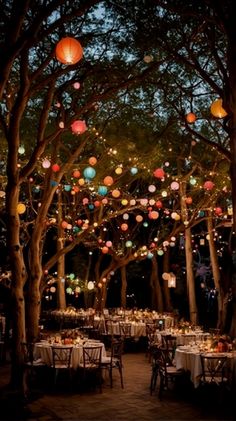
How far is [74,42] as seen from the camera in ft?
21.3

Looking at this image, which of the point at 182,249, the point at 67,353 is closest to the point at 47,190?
the point at 67,353

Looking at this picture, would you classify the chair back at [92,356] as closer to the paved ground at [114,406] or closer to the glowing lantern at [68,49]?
the paved ground at [114,406]

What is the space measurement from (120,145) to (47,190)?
4.41m

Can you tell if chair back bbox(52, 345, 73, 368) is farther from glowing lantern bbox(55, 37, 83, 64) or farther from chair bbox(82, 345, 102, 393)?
glowing lantern bbox(55, 37, 83, 64)

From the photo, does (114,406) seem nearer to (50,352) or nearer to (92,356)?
(92,356)

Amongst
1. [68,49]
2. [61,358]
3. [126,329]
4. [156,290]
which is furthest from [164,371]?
[156,290]

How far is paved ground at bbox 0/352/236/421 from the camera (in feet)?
24.4

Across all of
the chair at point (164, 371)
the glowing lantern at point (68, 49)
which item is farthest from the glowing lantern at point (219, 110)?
the chair at point (164, 371)

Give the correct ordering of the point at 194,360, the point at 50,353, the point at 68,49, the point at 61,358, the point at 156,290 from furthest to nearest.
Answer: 1. the point at 156,290
2. the point at 50,353
3. the point at 61,358
4. the point at 194,360
5. the point at 68,49

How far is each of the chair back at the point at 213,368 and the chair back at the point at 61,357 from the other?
2.46 metres

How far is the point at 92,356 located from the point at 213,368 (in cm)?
244

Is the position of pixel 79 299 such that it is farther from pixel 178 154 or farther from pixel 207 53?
pixel 207 53

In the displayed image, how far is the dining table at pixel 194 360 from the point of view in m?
8.45

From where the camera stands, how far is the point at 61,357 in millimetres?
9500
